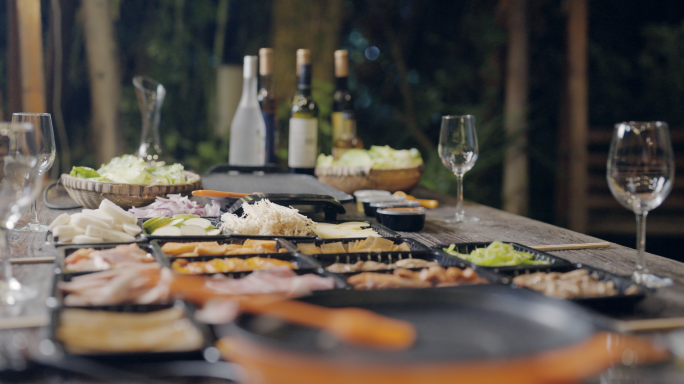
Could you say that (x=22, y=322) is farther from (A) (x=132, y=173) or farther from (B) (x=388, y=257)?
(A) (x=132, y=173)

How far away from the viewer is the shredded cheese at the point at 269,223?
142 cm

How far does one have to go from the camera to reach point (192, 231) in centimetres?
143

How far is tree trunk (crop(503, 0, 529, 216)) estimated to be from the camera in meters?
4.59

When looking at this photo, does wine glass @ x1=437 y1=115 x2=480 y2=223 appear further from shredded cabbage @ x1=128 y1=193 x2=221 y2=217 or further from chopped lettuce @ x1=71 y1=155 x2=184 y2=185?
chopped lettuce @ x1=71 y1=155 x2=184 y2=185

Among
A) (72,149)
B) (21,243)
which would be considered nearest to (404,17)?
(72,149)

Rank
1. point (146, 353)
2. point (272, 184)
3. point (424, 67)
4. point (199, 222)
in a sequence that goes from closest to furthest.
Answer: point (146, 353)
point (199, 222)
point (272, 184)
point (424, 67)

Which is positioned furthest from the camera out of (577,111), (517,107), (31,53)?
(517,107)

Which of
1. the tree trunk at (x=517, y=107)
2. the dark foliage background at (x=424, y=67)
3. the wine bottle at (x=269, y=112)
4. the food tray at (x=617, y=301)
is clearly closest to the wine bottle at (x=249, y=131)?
the wine bottle at (x=269, y=112)

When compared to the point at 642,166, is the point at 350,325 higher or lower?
lower

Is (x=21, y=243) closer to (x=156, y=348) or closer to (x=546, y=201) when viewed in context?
(x=156, y=348)

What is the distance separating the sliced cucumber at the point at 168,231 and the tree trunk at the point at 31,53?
6.87 feet

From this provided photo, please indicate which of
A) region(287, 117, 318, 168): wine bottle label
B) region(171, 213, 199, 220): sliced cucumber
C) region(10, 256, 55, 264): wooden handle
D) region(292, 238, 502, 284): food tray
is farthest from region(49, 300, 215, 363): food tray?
region(287, 117, 318, 168): wine bottle label

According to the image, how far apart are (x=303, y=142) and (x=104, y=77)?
253cm

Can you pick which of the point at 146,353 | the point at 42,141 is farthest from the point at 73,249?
the point at 146,353
